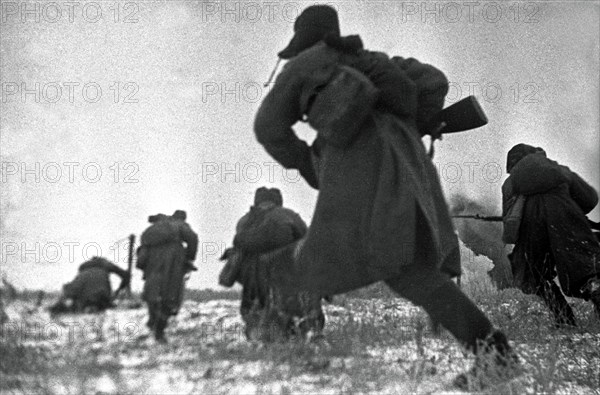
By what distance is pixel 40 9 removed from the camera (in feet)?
11.1

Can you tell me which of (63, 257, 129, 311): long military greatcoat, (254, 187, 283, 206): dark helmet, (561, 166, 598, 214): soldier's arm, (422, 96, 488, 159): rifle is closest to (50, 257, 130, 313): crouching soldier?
(63, 257, 129, 311): long military greatcoat

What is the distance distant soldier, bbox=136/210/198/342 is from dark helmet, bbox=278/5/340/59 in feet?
3.13

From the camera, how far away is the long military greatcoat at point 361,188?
2.47m

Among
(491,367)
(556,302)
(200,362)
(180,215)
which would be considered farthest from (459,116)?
(556,302)

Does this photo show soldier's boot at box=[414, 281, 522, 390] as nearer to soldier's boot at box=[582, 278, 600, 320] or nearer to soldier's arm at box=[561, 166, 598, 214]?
soldier's boot at box=[582, 278, 600, 320]

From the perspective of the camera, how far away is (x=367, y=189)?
2.56m

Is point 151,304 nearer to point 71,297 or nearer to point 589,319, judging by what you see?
point 71,297

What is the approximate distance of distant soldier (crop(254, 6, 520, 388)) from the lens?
8.16 feet

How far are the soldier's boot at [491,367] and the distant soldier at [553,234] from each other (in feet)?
7.70

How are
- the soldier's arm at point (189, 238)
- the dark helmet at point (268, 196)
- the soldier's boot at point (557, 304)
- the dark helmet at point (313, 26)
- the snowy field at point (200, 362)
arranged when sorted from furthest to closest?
the soldier's boot at point (557, 304)
the dark helmet at point (313, 26)
the dark helmet at point (268, 196)
the soldier's arm at point (189, 238)
the snowy field at point (200, 362)

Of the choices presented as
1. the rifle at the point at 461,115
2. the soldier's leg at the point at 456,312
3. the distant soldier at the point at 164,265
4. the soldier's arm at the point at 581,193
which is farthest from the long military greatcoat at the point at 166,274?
the soldier's arm at the point at 581,193

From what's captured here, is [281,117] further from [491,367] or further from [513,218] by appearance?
[513,218]

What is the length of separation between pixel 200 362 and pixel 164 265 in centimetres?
41

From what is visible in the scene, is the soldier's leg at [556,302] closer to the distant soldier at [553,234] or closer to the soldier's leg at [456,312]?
the distant soldier at [553,234]
